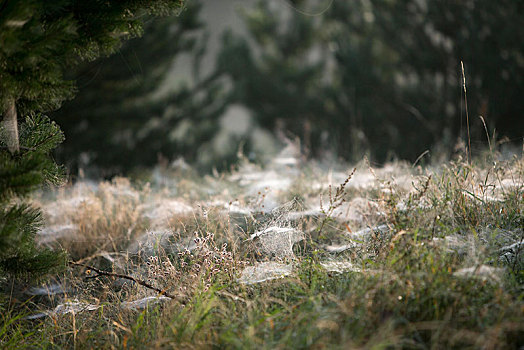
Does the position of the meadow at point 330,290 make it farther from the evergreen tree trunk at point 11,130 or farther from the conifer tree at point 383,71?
the conifer tree at point 383,71

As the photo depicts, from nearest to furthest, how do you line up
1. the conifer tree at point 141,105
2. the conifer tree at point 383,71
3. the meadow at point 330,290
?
the meadow at point 330,290 → the conifer tree at point 141,105 → the conifer tree at point 383,71

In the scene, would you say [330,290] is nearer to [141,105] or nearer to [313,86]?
[141,105]

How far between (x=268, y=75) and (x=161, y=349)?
440 inches

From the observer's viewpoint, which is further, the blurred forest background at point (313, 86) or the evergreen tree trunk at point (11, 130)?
the blurred forest background at point (313, 86)

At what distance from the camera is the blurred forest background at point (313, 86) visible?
831cm

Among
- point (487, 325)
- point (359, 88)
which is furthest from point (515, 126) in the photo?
point (487, 325)

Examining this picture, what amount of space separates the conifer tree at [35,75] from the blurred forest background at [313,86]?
171 inches

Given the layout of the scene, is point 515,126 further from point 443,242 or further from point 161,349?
point 161,349

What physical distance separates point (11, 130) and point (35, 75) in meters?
0.43

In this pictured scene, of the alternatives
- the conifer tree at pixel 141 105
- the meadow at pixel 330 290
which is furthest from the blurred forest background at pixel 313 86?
the meadow at pixel 330 290

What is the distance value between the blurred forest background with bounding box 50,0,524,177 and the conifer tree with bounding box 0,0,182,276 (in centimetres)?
434

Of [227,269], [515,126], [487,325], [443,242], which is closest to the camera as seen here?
[487,325]

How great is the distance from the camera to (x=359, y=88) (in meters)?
10.5

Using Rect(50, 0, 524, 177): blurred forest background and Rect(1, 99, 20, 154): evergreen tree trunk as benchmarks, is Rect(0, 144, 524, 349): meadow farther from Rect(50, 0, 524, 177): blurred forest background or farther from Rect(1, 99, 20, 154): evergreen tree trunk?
Rect(50, 0, 524, 177): blurred forest background
